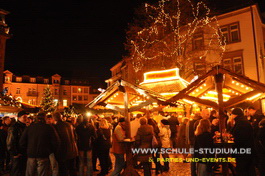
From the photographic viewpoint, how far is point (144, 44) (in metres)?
20.8

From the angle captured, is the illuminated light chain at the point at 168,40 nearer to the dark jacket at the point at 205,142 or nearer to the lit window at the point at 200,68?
the lit window at the point at 200,68

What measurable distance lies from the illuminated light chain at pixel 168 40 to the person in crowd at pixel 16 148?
45.3 ft

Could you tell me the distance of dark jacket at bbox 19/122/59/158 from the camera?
234 inches

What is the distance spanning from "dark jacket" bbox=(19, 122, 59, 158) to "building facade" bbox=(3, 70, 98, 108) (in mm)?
51161

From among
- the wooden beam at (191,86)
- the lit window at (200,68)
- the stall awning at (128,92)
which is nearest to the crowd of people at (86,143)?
the stall awning at (128,92)

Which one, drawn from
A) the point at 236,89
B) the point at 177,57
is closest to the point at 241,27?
the point at 177,57

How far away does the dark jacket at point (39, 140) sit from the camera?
595 centimetres

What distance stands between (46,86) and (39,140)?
6094 cm

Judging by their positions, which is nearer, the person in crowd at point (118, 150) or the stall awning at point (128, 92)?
the person in crowd at point (118, 150)

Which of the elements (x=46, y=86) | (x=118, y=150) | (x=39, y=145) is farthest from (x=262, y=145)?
(x=46, y=86)

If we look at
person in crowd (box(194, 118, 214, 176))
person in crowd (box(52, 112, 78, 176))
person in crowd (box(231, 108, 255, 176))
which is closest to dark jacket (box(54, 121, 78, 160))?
person in crowd (box(52, 112, 78, 176))

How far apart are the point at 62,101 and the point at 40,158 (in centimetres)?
6362

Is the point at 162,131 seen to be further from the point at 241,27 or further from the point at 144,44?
the point at 241,27

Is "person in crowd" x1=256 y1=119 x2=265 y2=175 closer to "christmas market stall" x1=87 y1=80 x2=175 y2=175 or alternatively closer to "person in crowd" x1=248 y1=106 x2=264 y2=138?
"person in crowd" x1=248 y1=106 x2=264 y2=138
